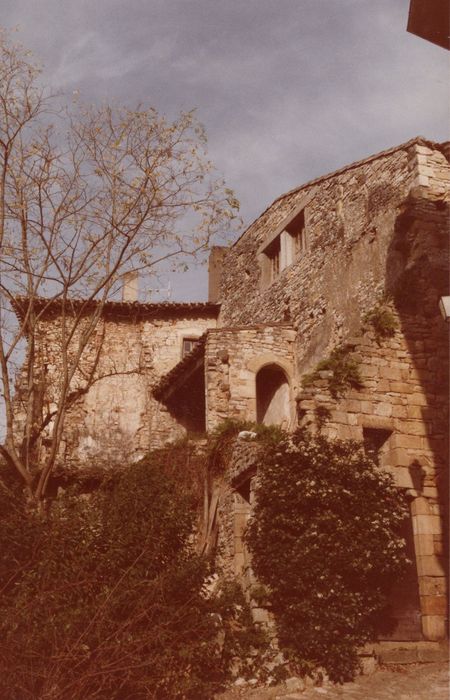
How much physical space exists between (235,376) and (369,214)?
4.81 m

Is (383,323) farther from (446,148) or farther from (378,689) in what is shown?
(378,689)

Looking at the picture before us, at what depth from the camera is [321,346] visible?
16.3 metres

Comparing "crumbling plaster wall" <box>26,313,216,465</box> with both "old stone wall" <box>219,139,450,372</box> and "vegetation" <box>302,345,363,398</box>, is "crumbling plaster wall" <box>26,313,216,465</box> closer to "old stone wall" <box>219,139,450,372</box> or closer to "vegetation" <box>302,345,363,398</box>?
"old stone wall" <box>219,139,450,372</box>

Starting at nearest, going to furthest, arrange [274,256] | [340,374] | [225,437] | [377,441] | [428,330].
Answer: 1. [340,374]
2. [377,441]
3. [428,330]
4. [225,437]
5. [274,256]

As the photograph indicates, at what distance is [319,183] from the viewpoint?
18.3 meters

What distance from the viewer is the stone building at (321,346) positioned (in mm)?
10688

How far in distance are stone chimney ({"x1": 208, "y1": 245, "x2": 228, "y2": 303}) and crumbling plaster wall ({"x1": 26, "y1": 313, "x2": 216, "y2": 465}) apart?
7.94 feet

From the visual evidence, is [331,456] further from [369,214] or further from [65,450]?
[65,450]

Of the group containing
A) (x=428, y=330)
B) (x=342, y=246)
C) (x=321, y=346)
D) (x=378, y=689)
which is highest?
(x=342, y=246)

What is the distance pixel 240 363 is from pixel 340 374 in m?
5.96

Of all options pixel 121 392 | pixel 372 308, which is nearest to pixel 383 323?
pixel 372 308

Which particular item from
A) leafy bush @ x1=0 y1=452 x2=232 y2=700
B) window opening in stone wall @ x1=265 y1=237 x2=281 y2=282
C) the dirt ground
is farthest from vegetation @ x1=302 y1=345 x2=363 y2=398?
window opening in stone wall @ x1=265 y1=237 x2=281 y2=282

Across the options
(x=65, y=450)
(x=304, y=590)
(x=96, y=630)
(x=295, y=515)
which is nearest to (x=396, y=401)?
(x=295, y=515)

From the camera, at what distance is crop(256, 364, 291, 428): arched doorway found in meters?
17.2
